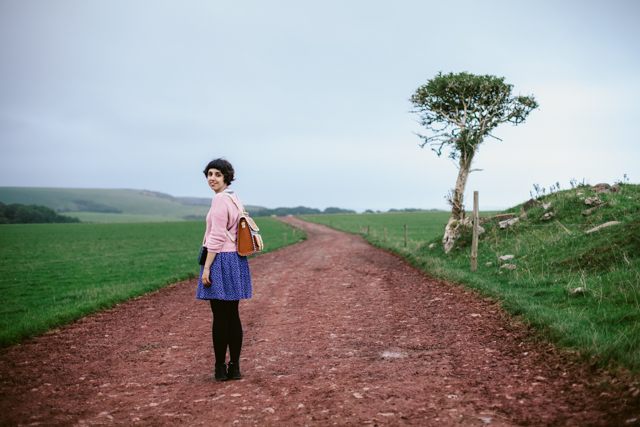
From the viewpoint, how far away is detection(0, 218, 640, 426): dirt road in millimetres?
3244

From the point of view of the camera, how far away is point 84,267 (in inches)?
784

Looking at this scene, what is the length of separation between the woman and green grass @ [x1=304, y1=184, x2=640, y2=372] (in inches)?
157

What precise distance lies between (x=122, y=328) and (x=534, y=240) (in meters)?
11.7

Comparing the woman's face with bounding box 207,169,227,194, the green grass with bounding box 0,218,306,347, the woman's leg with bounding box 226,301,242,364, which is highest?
the woman's face with bounding box 207,169,227,194

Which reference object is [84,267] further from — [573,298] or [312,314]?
[573,298]

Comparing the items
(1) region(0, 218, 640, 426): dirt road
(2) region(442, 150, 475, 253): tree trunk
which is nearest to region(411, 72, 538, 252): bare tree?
(2) region(442, 150, 475, 253): tree trunk

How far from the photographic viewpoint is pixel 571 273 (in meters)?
7.86

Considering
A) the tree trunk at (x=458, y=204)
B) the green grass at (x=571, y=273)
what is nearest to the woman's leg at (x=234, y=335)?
the green grass at (x=571, y=273)

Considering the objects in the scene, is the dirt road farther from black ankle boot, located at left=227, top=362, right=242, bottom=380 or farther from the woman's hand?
the woman's hand

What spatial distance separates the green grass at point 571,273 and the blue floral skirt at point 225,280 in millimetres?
3972

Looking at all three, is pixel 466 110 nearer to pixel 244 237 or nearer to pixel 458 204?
pixel 458 204

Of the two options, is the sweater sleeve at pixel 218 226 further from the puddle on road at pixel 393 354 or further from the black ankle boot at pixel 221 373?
the puddle on road at pixel 393 354

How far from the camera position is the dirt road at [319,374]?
10.6 ft

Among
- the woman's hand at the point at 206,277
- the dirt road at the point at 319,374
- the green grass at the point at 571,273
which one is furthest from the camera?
the green grass at the point at 571,273
